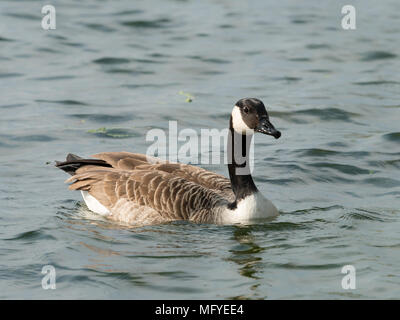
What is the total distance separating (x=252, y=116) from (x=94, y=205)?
2915 millimetres

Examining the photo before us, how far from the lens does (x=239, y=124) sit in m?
11.5

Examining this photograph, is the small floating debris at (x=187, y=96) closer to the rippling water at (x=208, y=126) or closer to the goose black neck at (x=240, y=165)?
the rippling water at (x=208, y=126)

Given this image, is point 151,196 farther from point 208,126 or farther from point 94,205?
point 208,126

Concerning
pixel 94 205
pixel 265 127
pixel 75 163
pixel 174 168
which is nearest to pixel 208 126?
pixel 174 168

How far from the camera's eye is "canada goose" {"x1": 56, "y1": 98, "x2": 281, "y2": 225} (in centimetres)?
1156

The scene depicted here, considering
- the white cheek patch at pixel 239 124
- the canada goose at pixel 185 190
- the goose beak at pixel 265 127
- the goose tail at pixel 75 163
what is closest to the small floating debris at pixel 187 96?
the goose tail at pixel 75 163

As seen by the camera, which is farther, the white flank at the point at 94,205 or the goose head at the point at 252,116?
the white flank at the point at 94,205

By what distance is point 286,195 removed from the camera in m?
13.3

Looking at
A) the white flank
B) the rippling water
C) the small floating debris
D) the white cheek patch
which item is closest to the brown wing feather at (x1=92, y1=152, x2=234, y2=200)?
the white flank

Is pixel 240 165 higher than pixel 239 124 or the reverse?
the reverse

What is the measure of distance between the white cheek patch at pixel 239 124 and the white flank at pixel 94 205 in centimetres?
236

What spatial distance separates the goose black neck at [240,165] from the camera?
460 inches

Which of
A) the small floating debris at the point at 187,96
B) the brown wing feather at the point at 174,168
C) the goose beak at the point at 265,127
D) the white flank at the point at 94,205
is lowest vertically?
the white flank at the point at 94,205

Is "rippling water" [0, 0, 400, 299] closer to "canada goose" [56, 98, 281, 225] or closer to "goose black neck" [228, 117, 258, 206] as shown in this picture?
"canada goose" [56, 98, 281, 225]
